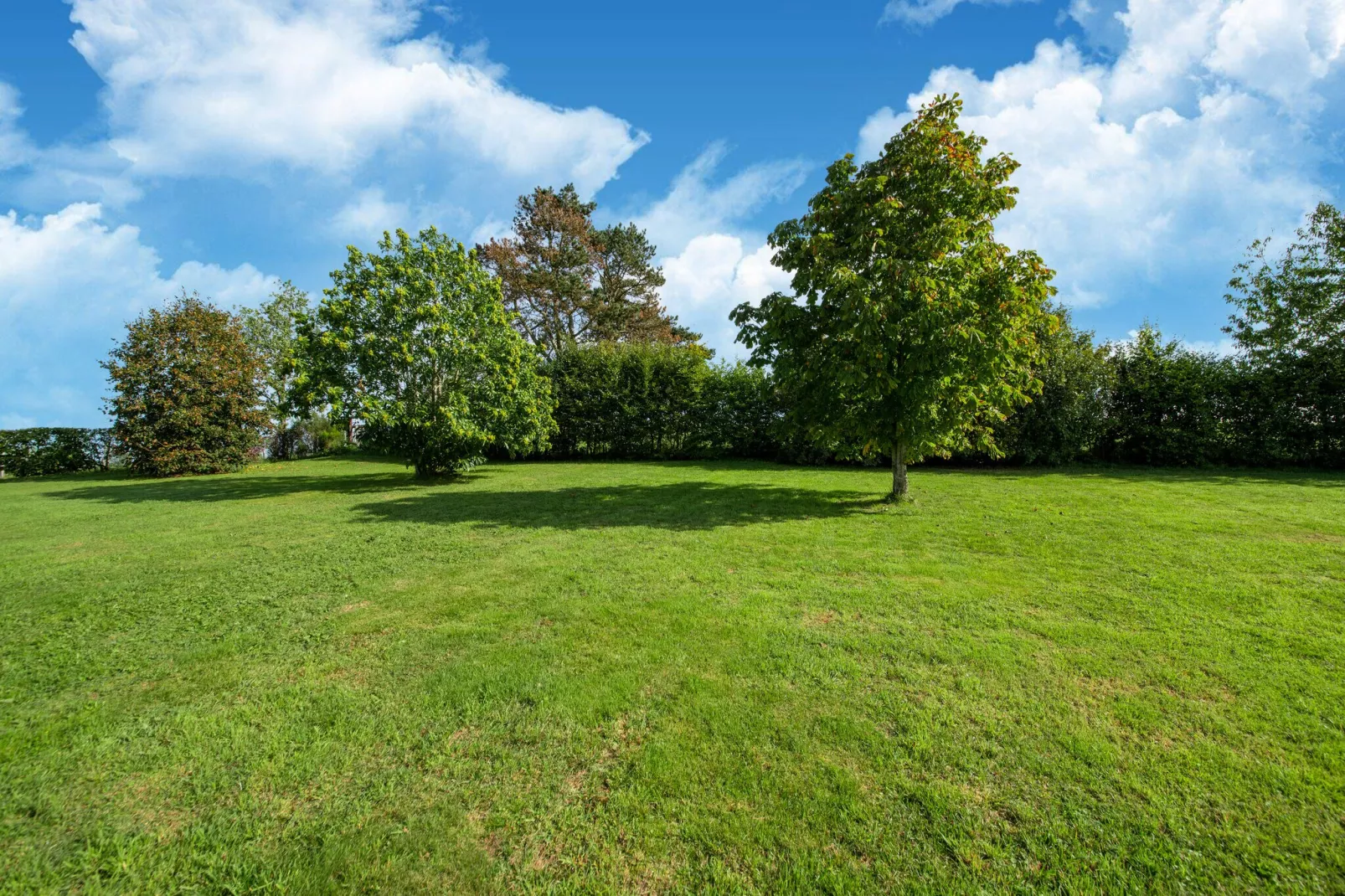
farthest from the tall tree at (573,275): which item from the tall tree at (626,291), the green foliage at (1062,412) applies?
the green foliage at (1062,412)

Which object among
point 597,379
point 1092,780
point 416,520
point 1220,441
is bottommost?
point 1092,780

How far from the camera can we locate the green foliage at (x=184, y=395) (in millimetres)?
18672

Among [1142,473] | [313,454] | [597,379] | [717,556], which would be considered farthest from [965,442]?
[313,454]

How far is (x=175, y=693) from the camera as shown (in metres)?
3.75

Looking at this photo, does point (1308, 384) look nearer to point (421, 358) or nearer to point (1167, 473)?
point (1167, 473)

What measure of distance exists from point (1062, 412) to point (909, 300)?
10706 millimetres

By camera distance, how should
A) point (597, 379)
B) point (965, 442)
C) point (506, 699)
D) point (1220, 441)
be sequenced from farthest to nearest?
point (597, 379), point (1220, 441), point (965, 442), point (506, 699)

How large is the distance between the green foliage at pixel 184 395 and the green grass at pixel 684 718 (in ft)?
47.9

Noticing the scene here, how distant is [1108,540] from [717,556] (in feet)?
17.4

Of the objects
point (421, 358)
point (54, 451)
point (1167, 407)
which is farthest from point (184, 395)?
point (1167, 407)

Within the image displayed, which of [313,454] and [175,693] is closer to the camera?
[175,693]

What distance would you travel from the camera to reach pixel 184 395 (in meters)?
19.3

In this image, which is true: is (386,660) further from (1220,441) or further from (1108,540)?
(1220,441)

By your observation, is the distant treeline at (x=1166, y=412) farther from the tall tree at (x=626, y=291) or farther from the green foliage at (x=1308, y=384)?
the tall tree at (x=626, y=291)
